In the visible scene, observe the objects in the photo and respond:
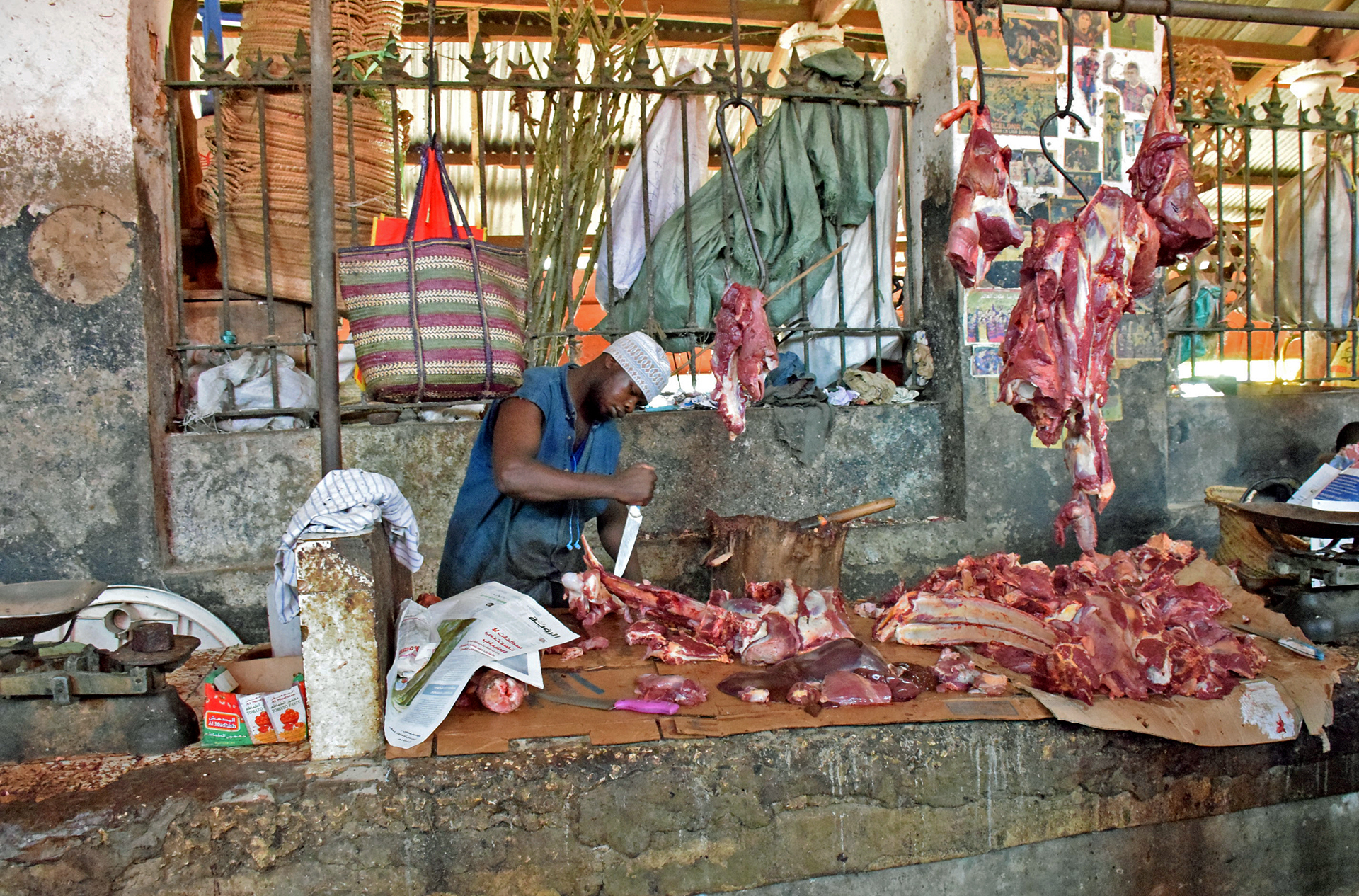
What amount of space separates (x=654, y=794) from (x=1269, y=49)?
28.0ft

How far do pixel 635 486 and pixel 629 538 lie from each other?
18.6 inches

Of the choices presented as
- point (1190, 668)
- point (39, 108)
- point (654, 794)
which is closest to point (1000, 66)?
point (1190, 668)

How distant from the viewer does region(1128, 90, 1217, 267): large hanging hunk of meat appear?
3.30 m

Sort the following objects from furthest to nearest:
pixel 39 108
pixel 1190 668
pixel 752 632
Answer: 1. pixel 39 108
2. pixel 752 632
3. pixel 1190 668

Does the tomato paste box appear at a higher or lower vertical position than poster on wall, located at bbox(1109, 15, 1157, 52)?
lower

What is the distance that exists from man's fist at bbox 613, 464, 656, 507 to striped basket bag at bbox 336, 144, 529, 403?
0.64 m

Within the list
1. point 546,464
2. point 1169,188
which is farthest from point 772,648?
point 1169,188

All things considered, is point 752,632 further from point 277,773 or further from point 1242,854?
point 1242,854

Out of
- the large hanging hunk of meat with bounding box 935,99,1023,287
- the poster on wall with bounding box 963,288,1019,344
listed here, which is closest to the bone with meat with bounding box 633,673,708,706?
the large hanging hunk of meat with bounding box 935,99,1023,287

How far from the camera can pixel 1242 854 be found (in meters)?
2.89

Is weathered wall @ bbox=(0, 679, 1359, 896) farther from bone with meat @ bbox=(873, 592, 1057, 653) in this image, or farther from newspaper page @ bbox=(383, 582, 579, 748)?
bone with meat @ bbox=(873, 592, 1057, 653)

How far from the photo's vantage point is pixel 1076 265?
10.6 ft

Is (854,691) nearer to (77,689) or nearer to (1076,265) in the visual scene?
(1076,265)

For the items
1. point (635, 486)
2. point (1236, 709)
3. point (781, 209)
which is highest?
point (781, 209)
